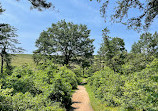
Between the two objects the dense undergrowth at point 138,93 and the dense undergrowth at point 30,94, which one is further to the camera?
the dense undergrowth at point 30,94

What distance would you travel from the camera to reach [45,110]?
611 centimetres

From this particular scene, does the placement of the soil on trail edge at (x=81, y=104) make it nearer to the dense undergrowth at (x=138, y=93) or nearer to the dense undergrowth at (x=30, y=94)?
the dense undergrowth at (x=30, y=94)

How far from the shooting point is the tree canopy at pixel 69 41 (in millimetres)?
32906

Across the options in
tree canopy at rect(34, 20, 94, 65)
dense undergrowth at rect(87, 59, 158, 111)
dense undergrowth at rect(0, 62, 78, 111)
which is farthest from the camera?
tree canopy at rect(34, 20, 94, 65)

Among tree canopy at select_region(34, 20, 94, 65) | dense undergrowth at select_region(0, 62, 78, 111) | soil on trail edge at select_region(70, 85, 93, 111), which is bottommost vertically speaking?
soil on trail edge at select_region(70, 85, 93, 111)

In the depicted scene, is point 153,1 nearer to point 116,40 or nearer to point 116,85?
point 116,85

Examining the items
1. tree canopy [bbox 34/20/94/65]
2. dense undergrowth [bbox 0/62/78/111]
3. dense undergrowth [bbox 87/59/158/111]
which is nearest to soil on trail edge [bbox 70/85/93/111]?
dense undergrowth [bbox 0/62/78/111]

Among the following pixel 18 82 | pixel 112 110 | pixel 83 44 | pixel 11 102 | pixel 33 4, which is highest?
pixel 83 44

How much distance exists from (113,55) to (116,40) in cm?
967

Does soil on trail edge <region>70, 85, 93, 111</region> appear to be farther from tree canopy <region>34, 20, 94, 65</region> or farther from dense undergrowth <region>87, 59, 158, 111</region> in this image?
tree canopy <region>34, 20, 94, 65</region>

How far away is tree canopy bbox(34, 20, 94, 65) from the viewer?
3291 centimetres

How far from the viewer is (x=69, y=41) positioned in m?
33.1

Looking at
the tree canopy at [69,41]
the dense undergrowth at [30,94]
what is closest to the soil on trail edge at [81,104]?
the dense undergrowth at [30,94]

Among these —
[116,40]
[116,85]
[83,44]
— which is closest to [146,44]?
[116,40]
